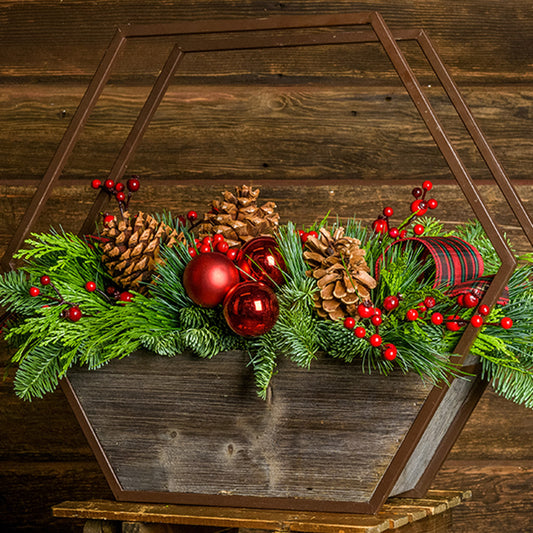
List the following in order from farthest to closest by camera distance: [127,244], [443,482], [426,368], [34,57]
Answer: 1. [34,57]
2. [443,482]
3. [127,244]
4. [426,368]

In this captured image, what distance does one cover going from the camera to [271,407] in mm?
657

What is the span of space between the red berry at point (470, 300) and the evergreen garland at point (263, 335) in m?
0.02

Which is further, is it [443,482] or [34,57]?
[34,57]

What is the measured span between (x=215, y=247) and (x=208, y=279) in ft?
0.32

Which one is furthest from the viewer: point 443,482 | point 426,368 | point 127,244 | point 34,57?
point 34,57

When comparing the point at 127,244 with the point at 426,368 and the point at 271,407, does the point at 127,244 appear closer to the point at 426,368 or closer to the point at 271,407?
the point at 271,407

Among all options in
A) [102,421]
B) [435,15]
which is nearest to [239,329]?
[102,421]

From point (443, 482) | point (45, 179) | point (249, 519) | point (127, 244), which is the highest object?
point (45, 179)

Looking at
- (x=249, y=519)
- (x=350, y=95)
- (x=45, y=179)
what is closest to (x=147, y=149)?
(x=350, y=95)

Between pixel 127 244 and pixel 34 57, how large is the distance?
78 centimetres

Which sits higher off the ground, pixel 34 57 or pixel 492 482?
pixel 34 57

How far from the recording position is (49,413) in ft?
4.13

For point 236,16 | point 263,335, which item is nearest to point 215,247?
point 263,335

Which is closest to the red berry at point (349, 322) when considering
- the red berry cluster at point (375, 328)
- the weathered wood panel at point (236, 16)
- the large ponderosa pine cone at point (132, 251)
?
the red berry cluster at point (375, 328)
